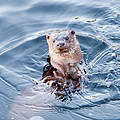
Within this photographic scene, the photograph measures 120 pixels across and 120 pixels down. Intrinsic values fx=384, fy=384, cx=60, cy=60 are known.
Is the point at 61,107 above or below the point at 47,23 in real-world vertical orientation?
below

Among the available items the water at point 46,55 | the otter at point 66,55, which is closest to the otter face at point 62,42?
the otter at point 66,55

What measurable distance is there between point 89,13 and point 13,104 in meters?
2.83

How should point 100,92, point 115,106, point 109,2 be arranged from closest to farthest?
point 115,106 → point 100,92 → point 109,2

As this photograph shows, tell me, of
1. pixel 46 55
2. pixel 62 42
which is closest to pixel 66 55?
pixel 62 42

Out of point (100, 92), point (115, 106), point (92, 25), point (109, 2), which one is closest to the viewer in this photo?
point (115, 106)

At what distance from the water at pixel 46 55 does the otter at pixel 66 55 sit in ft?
0.85

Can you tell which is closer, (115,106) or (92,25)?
(115,106)

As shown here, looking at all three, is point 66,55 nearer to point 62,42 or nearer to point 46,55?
point 62,42

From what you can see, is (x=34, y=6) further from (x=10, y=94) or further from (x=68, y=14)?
(x=10, y=94)

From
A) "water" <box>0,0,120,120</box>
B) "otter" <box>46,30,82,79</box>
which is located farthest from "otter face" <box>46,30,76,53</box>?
"water" <box>0,0,120,120</box>

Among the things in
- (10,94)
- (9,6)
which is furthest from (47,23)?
(10,94)

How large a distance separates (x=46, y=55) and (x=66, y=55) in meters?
0.77

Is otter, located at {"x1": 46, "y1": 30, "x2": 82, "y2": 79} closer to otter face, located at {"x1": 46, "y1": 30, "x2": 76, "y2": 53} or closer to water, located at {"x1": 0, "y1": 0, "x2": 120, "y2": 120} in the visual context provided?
otter face, located at {"x1": 46, "y1": 30, "x2": 76, "y2": 53}

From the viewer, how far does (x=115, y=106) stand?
506cm
